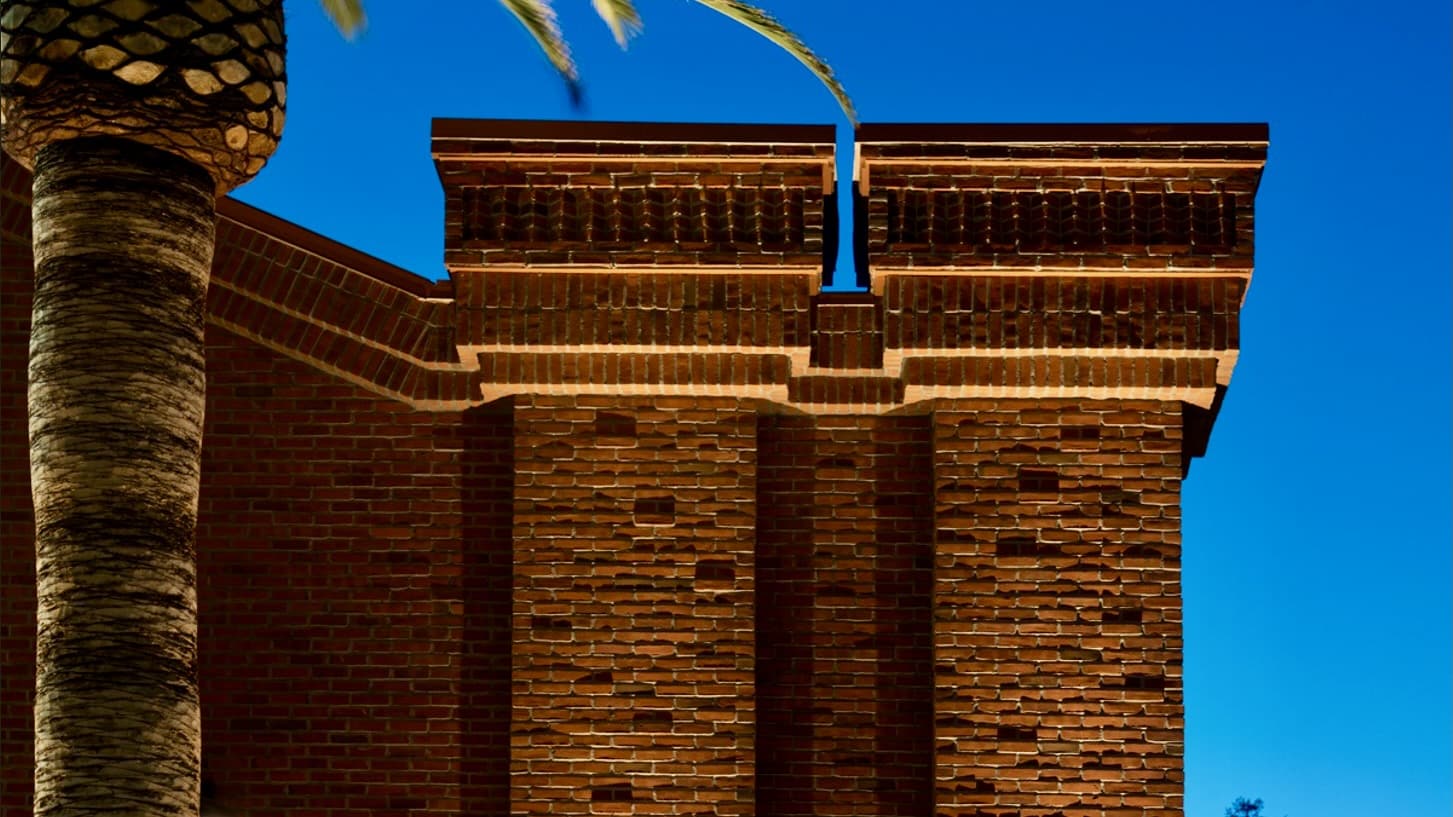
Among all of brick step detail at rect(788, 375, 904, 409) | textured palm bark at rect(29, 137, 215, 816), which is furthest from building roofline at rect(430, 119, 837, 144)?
A: textured palm bark at rect(29, 137, 215, 816)

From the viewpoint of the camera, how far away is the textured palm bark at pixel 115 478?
28.7ft

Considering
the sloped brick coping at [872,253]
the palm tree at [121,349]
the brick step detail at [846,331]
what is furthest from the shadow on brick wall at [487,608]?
the palm tree at [121,349]

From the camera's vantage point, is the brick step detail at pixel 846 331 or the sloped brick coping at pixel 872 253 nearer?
the sloped brick coping at pixel 872 253

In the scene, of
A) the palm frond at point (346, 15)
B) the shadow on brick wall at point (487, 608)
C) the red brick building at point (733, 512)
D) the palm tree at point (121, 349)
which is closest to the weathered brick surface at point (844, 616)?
the red brick building at point (733, 512)

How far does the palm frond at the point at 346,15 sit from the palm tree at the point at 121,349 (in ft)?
7.70

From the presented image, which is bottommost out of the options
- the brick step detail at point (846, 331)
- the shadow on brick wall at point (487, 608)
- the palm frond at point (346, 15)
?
the shadow on brick wall at point (487, 608)

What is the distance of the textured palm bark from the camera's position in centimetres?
873

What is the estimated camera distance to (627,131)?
36.8ft

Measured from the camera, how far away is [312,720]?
1133 cm

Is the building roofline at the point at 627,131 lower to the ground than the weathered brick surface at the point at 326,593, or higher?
higher

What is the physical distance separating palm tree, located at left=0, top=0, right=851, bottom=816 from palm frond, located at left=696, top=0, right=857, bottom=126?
244 centimetres

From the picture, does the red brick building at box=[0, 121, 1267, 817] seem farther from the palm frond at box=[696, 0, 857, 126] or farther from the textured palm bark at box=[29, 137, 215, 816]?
the textured palm bark at box=[29, 137, 215, 816]

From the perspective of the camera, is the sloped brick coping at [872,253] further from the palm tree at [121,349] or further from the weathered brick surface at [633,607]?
the palm tree at [121,349]

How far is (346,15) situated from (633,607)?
3.55 meters
